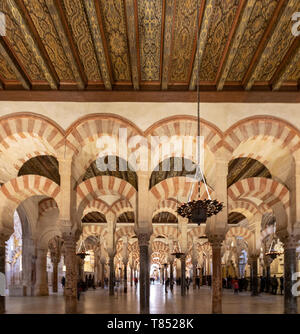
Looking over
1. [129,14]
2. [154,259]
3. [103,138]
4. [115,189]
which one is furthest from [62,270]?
[154,259]

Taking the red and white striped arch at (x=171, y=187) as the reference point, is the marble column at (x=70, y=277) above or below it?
below

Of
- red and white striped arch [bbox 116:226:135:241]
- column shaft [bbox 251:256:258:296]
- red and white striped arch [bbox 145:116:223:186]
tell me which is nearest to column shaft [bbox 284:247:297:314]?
red and white striped arch [bbox 145:116:223:186]

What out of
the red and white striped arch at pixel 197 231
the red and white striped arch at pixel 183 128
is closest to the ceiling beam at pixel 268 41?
the red and white striped arch at pixel 183 128

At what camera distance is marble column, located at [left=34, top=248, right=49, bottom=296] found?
12.3m

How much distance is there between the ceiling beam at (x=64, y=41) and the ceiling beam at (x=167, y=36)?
1223mm

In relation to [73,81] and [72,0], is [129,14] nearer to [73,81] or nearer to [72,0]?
[72,0]

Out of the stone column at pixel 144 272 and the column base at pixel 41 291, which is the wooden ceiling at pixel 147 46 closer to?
the stone column at pixel 144 272

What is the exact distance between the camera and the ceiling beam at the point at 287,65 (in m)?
5.67

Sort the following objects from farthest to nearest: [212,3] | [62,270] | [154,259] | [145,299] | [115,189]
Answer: [154,259] → [62,270] → [115,189] → [145,299] → [212,3]

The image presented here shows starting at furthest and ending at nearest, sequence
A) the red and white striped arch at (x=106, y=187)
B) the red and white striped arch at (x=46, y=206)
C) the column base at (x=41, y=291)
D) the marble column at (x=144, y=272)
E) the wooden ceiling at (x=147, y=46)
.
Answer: the red and white striped arch at (x=46, y=206)
the column base at (x=41, y=291)
the red and white striped arch at (x=106, y=187)
the marble column at (x=144, y=272)
the wooden ceiling at (x=147, y=46)

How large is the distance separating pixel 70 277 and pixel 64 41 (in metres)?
3.63

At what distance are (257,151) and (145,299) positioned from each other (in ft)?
10.7

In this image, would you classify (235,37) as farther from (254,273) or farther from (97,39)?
(254,273)

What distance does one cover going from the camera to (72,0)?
475cm
